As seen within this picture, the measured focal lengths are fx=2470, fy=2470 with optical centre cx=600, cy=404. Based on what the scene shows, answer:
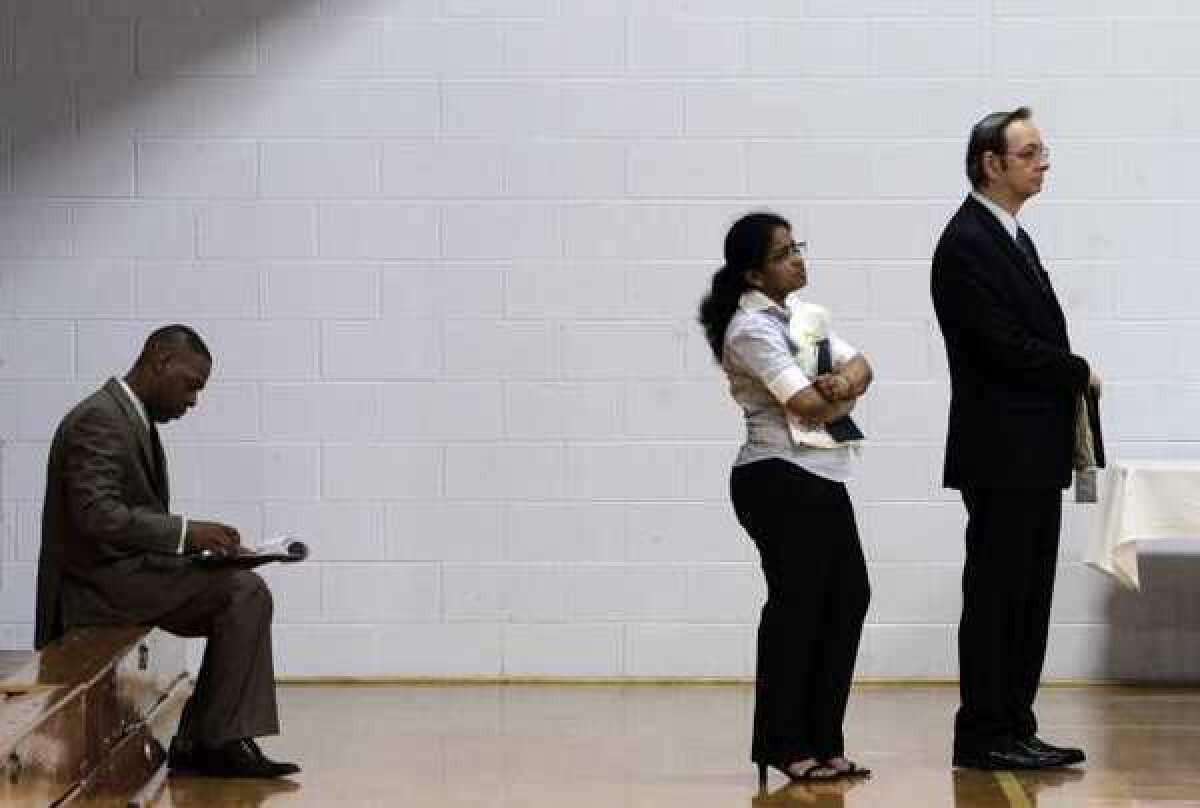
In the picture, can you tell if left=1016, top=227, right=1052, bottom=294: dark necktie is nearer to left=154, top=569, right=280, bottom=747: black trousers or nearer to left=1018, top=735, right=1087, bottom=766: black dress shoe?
left=1018, top=735, right=1087, bottom=766: black dress shoe

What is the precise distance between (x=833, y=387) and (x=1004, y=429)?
1.62 feet

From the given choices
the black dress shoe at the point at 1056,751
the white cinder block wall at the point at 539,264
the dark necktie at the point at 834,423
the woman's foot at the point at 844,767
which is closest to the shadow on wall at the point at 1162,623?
the white cinder block wall at the point at 539,264

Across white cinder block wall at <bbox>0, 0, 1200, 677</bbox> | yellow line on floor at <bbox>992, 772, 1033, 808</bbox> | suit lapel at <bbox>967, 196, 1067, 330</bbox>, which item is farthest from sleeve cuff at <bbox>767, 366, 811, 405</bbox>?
white cinder block wall at <bbox>0, 0, 1200, 677</bbox>

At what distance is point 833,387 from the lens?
5.58 meters

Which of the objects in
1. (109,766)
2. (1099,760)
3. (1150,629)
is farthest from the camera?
(1150,629)

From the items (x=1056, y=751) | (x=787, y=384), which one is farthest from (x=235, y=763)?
(x=1056, y=751)

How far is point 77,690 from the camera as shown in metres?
4.91

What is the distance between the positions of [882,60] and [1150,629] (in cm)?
197

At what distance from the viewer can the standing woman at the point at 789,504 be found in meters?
5.61

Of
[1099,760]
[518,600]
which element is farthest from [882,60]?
[1099,760]

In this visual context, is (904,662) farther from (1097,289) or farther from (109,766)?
(109,766)

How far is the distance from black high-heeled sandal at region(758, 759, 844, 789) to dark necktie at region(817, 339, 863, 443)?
757 millimetres

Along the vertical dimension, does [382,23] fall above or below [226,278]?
above

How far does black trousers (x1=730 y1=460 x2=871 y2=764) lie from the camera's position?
5.62 metres
